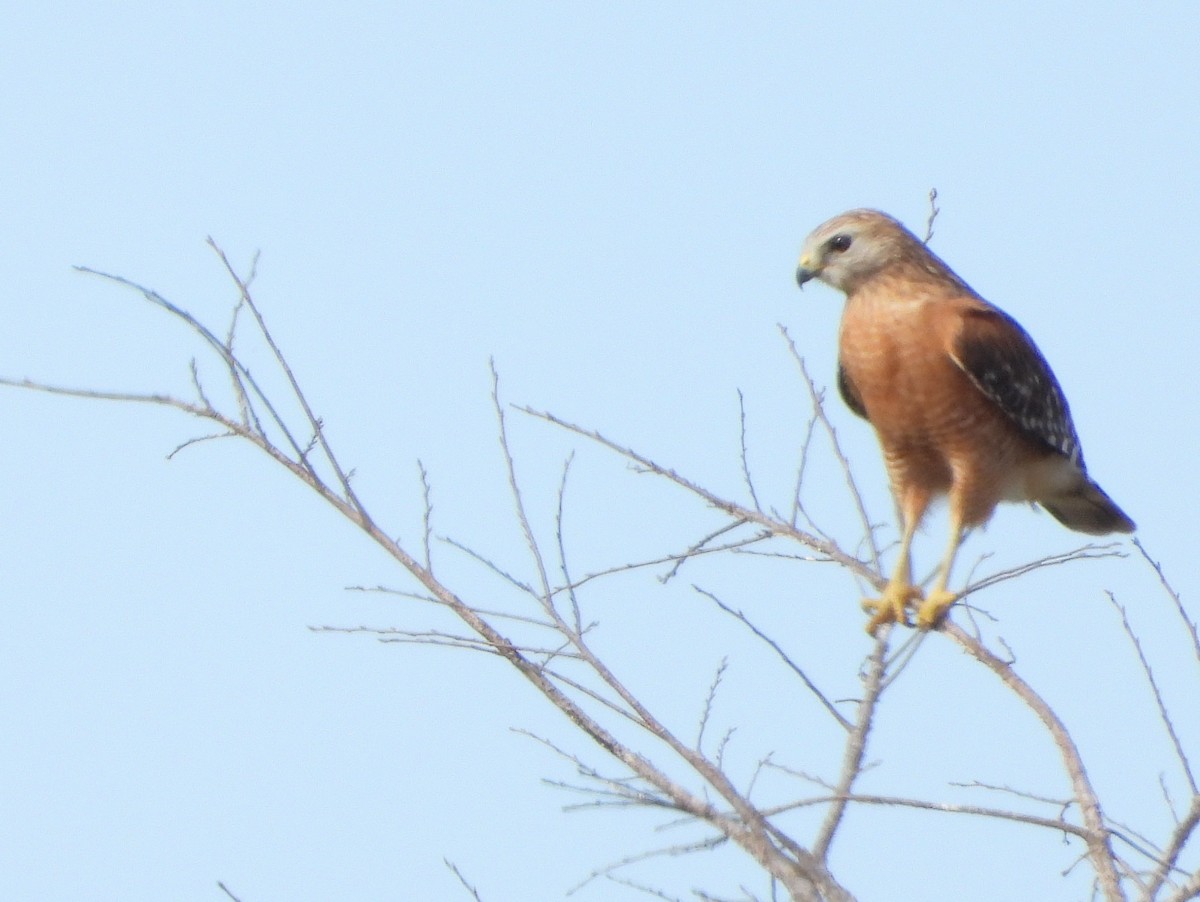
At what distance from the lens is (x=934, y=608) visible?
5.80 meters

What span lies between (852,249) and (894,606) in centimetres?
145

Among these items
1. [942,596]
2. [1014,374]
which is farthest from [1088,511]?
[942,596]

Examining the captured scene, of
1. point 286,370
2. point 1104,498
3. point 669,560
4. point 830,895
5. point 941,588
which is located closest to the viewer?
point 830,895

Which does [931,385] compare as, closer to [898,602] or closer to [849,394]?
[849,394]

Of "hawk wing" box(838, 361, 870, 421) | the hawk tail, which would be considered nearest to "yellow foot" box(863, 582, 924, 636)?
"hawk wing" box(838, 361, 870, 421)

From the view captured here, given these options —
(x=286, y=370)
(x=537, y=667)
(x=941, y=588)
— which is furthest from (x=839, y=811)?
(x=941, y=588)

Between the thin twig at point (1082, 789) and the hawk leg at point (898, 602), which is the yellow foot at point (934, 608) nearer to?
the hawk leg at point (898, 602)

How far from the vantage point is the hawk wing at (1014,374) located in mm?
6297

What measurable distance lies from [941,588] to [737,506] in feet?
4.68

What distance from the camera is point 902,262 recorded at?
259 inches

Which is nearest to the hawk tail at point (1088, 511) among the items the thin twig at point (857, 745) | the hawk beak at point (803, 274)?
the hawk beak at point (803, 274)

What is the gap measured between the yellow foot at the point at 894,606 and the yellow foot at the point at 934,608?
0.10 meters

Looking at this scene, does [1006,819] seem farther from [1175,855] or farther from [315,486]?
[315,486]

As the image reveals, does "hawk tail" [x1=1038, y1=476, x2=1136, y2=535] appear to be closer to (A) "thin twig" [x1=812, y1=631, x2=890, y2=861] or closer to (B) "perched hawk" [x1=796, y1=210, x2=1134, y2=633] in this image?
(B) "perched hawk" [x1=796, y1=210, x2=1134, y2=633]
